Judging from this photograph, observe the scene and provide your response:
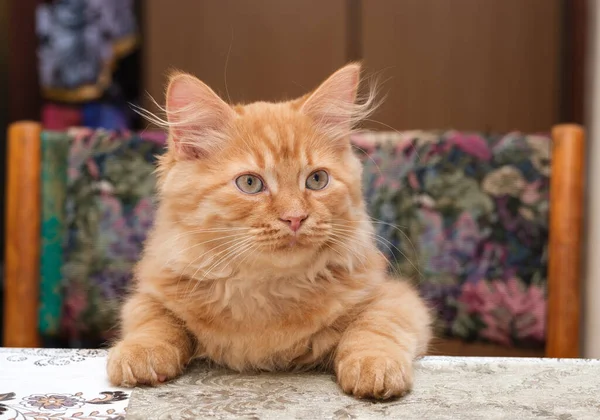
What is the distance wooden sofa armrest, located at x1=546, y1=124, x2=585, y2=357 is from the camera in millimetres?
1808

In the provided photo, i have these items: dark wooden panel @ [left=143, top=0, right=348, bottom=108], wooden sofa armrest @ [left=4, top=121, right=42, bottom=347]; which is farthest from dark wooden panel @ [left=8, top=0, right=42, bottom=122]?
wooden sofa armrest @ [left=4, top=121, right=42, bottom=347]

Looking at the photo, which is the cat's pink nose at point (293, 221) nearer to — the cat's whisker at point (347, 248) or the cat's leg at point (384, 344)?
the cat's whisker at point (347, 248)

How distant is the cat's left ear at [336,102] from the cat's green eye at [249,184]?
189 millimetres

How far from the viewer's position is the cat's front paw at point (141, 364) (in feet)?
3.33

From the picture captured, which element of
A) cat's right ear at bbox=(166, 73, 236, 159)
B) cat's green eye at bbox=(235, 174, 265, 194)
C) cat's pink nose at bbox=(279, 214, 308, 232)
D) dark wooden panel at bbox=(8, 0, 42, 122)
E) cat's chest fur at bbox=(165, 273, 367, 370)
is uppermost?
dark wooden panel at bbox=(8, 0, 42, 122)

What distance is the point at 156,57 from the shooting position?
301 cm

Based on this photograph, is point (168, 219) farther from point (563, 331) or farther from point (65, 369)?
point (563, 331)

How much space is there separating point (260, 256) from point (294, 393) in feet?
0.73

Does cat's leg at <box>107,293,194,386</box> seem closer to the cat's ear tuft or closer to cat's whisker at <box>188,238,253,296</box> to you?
cat's whisker at <box>188,238,253,296</box>

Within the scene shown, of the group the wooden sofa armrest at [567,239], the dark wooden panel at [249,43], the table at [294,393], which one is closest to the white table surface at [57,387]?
the table at [294,393]

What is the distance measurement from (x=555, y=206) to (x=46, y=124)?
2.16 m

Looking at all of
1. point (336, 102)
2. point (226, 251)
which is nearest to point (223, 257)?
point (226, 251)

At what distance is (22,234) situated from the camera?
189cm

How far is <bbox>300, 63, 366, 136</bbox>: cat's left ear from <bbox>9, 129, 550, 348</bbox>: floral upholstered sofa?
670 millimetres
